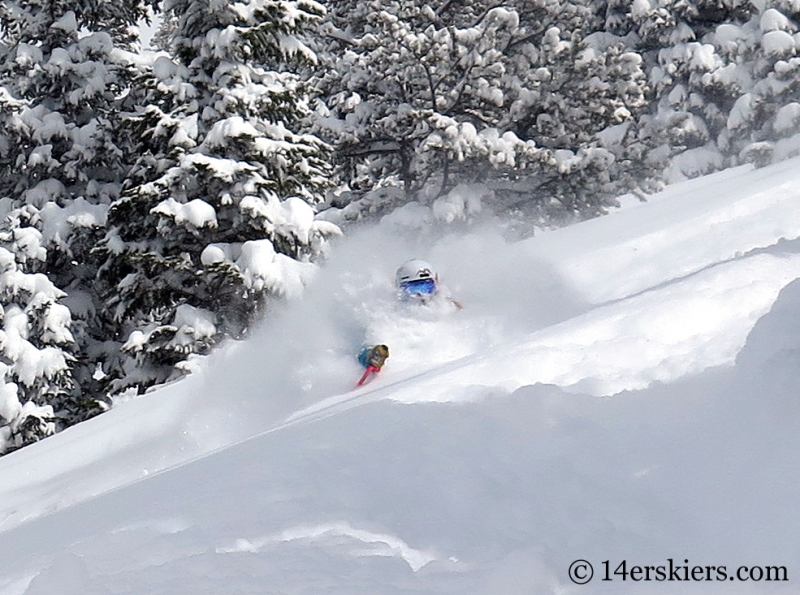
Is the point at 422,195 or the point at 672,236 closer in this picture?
the point at 672,236

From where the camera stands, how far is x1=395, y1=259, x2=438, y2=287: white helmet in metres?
10.5

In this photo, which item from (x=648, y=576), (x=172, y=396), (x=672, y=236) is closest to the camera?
(x=648, y=576)

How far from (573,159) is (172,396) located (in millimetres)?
11031

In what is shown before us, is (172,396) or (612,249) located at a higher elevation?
(172,396)

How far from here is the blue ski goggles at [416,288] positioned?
10.4 m

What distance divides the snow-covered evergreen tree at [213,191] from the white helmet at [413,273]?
1.55 m

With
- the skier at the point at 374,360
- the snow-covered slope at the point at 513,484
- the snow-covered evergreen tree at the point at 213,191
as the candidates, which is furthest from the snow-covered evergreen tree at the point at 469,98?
the snow-covered slope at the point at 513,484

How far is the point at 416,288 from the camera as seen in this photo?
10.4 m

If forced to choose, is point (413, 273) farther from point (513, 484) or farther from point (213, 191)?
point (513, 484)

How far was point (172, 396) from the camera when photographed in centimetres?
929

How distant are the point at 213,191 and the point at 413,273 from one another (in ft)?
10.9

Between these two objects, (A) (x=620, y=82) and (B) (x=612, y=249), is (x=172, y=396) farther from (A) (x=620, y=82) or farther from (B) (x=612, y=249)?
(A) (x=620, y=82)

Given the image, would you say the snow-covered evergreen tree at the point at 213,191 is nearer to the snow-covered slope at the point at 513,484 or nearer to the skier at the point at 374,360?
the skier at the point at 374,360

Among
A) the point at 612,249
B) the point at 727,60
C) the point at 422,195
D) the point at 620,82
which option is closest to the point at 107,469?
the point at 612,249
